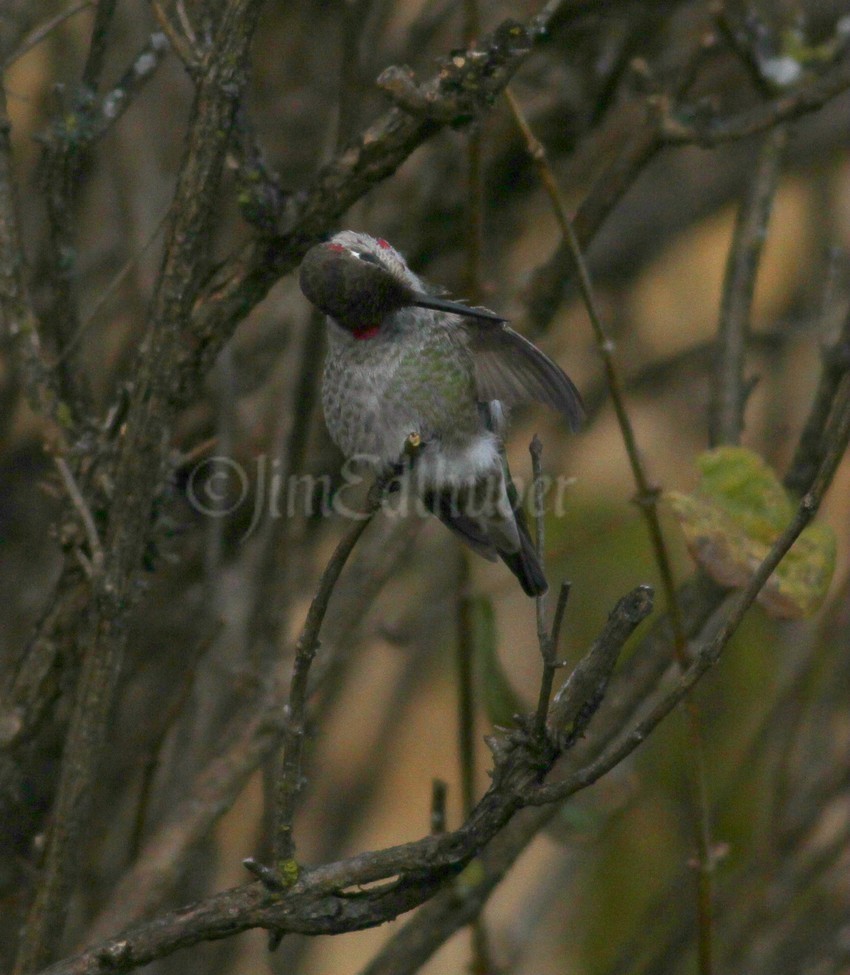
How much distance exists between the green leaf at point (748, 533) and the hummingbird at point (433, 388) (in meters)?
0.28

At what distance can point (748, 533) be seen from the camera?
2184mm

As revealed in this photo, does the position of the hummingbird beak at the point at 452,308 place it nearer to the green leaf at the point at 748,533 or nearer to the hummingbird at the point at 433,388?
the hummingbird at the point at 433,388

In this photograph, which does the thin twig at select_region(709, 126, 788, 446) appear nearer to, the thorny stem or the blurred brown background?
the blurred brown background

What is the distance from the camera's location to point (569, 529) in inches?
153

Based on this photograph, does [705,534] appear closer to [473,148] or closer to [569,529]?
[473,148]

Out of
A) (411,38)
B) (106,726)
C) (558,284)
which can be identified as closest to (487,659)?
(558,284)

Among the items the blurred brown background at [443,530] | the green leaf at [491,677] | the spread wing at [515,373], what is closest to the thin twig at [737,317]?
the blurred brown background at [443,530]

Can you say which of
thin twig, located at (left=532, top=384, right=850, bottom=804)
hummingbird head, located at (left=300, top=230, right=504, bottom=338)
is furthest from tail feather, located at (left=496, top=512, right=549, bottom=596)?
thin twig, located at (left=532, top=384, right=850, bottom=804)

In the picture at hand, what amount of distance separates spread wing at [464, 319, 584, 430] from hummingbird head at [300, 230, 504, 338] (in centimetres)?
11

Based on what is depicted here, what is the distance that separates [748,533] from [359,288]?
30.3 inches

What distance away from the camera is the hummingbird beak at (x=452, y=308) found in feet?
7.30

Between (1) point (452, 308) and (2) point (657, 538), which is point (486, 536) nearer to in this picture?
(2) point (657, 538)

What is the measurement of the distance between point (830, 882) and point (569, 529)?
1.30 metres

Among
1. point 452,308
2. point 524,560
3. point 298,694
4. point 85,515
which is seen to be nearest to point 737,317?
point 524,560
